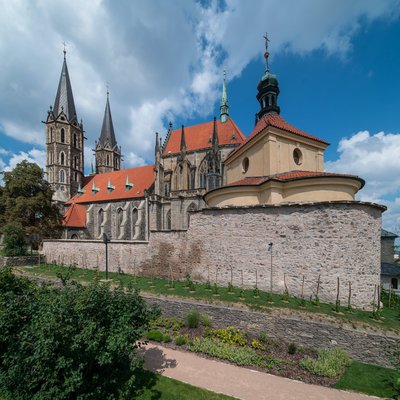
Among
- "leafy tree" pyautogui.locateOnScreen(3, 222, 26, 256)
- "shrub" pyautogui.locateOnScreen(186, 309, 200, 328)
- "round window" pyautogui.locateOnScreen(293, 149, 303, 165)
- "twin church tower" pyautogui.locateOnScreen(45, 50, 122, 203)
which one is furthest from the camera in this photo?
"twin church tower" pyautogui.locateOnScreen(45, 50, 122, 203)

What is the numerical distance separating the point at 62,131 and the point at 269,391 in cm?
4843

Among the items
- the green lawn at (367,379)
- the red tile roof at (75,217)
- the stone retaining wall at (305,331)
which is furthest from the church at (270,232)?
the red tile roof at (75,217)

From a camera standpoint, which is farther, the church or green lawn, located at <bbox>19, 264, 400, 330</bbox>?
the church

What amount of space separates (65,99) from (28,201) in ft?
91.8

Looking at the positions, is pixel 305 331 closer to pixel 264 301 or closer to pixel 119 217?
pixel 264 301

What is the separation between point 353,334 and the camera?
7.52m

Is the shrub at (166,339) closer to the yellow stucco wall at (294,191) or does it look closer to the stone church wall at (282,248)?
the stone church wall at (282,248)

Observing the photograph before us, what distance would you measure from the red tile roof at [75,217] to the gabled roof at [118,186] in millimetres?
1863

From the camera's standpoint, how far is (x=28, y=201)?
23.3 m

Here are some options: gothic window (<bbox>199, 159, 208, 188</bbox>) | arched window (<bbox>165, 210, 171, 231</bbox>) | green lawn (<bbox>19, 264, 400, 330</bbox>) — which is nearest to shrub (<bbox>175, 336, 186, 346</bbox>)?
green lawn (<bbox>19, 264, 400, 330</bbox>)

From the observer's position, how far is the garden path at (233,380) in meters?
5.88

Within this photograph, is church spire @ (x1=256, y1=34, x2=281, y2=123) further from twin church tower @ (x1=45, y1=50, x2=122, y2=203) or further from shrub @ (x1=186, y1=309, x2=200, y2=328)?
twin church tower @ (x1=45, y1=50, x2=122, y2=203)

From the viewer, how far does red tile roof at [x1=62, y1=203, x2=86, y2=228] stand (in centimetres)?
3182

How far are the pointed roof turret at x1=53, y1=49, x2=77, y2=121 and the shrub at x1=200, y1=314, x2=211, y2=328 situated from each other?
45.4 m
